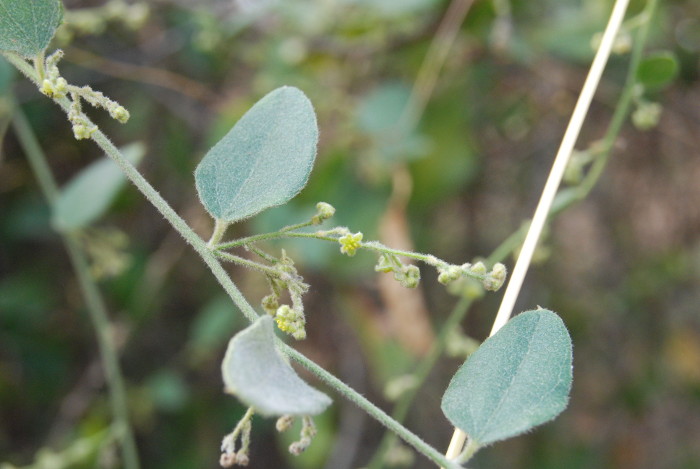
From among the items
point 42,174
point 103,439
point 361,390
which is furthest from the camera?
point 361,390

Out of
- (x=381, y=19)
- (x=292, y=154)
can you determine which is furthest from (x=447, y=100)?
(x=292, y=154)

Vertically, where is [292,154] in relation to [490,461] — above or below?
above

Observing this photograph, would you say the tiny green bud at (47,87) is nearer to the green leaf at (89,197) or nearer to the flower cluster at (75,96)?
the flower cluster at (75,96)

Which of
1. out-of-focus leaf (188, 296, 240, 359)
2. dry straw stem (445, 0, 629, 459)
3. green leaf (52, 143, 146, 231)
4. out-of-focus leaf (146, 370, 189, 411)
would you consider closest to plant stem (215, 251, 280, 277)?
dry straw stem (445, 0, 629, 459)

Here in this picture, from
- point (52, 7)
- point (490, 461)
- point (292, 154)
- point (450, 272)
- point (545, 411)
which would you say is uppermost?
point (52, 7)

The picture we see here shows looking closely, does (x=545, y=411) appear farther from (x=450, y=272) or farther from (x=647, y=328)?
(x=647, y=328)

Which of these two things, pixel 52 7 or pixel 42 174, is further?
pixel 42 174

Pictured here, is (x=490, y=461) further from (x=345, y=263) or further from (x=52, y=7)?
(x=52, y=7)

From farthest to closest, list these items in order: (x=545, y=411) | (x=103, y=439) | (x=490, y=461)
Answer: (x=490, y=461), (x=103, y=439), (x=545, y=411)
